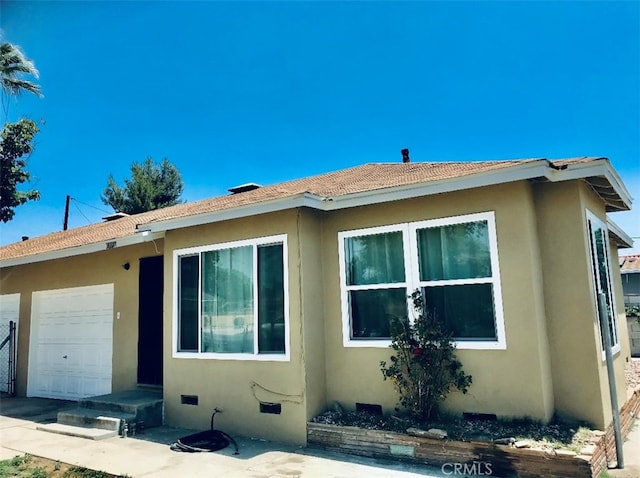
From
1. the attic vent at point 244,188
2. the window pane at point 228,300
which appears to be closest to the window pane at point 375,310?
the window pane at point 228,300

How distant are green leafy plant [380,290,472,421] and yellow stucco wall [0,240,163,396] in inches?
215

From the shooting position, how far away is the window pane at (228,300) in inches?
275

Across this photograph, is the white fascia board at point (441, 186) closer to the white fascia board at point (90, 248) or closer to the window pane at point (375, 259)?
the window pane at point (375, 259)

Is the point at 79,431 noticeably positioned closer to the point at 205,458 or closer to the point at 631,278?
the point at 205,458

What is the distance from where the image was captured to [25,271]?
11.7 metres

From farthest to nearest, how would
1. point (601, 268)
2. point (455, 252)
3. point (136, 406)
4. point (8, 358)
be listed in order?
point (8, 358), point (136, 406), point (601, 268), point (455, 252)

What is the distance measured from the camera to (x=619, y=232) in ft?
29.7

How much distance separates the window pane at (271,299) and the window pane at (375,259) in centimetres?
104

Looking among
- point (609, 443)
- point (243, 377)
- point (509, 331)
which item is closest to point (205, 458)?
point (243, 377)

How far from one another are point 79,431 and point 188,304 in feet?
8.20

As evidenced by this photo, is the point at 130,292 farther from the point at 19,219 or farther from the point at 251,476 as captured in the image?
the point at 19,219

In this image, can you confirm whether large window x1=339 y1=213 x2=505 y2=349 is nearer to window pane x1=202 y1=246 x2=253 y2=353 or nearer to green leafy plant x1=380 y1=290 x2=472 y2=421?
green leafy plant x1=380 y1=290 x2=472 y2=421

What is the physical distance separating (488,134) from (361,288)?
10.1 metres

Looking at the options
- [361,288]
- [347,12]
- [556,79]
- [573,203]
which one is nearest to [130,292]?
[361,288]
